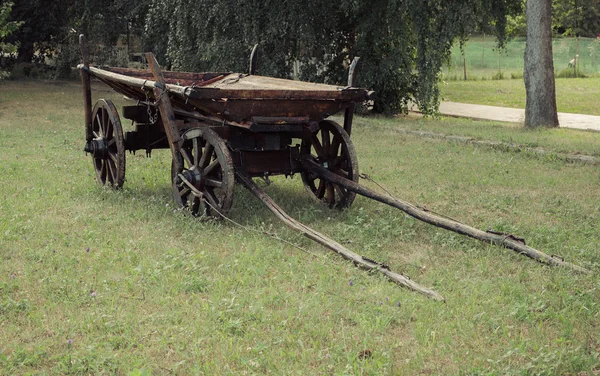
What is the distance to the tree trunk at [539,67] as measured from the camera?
1421 centimetres

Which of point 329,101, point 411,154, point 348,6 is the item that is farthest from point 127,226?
point 348,6

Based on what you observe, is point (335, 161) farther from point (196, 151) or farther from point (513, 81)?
point (513, 81)

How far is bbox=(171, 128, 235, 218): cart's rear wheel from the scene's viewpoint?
669 cm

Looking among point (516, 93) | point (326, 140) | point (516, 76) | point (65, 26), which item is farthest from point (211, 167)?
point (516, 76)

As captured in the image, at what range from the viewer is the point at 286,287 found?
523 centimetres

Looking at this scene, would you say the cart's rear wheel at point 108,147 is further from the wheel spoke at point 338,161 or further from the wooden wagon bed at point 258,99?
the wheel spoke at point 338,161

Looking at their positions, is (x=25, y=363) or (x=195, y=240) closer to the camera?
(x=25, y=363)

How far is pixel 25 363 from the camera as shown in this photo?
4.05 metres

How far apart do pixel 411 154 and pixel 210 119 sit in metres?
4.86

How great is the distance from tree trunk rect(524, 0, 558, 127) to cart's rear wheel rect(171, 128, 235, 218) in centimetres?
901

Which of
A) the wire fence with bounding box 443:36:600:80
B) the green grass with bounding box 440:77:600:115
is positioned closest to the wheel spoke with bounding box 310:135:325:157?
the green grass with bounding box 440:77:600:115

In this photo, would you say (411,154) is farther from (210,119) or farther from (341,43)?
(341,43)

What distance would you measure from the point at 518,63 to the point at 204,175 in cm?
2931

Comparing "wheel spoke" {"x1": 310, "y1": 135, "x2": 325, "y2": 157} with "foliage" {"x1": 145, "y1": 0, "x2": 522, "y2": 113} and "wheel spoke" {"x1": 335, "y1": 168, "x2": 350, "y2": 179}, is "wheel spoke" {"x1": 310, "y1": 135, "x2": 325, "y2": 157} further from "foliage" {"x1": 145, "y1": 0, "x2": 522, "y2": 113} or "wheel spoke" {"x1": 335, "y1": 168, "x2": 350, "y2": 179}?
"foliage" {"x1": 145, "y1": 0, "x2": 522, "y2": 113}
